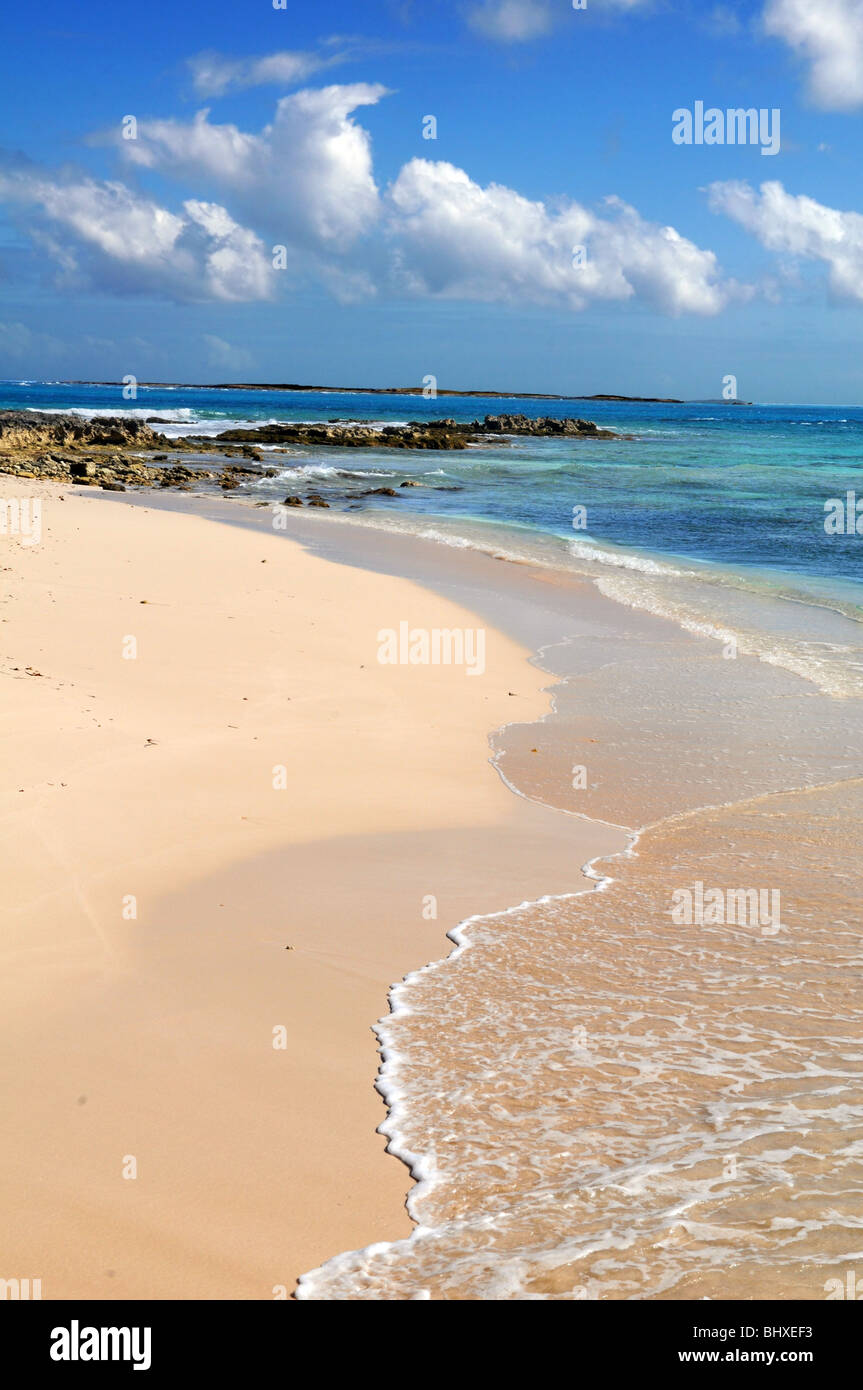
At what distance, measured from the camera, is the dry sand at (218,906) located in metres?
3.29

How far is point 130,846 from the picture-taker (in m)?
6.00

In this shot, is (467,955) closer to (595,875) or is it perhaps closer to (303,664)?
(595,875)

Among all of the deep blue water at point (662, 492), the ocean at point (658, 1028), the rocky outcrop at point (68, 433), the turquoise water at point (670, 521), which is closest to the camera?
the ocean at point (658, 1028)

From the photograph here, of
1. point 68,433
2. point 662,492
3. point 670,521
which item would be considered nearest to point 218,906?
point 670,521

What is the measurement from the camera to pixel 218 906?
5.46 m

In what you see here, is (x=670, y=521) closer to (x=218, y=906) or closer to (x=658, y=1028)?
(x=218, y=906)

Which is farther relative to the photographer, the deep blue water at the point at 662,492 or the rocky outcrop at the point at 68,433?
the rocky outcrop at the point at 68,433

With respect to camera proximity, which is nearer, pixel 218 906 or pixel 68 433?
pixel 218 906

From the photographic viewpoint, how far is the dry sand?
10.8 feet

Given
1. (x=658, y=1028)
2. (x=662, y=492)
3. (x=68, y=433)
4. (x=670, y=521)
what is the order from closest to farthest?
(x=658, y=1028) < (x=670, y=521) < (x=662, y=492) < (x=68, y=433)

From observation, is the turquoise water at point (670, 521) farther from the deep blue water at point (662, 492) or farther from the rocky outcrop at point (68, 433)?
the rocky outcrop at point (68, 433)

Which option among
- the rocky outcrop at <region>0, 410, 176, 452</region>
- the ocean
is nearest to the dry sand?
the ocean

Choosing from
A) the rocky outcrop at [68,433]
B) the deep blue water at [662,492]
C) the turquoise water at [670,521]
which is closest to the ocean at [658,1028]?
the turquoise water at [670,521]

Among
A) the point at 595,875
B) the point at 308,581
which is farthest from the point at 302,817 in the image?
the point at 308,581
